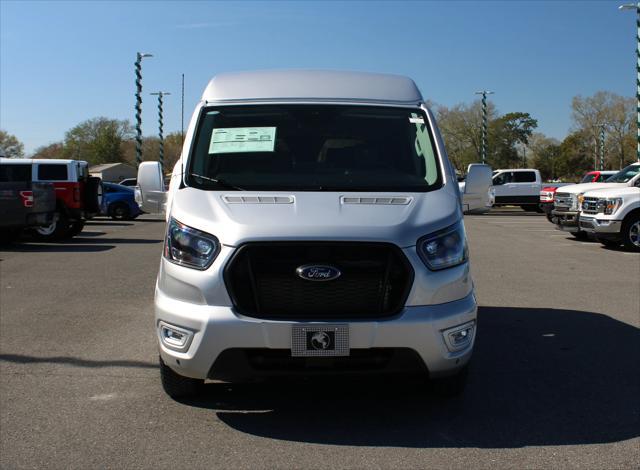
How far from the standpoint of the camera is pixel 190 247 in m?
4.43

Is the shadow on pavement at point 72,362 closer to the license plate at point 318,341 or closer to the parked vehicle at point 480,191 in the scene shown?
the license plate at point 318,341

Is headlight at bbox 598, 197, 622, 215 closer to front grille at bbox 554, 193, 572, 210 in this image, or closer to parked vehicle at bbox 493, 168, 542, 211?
front grille at bbox 554, 193, 572, 210

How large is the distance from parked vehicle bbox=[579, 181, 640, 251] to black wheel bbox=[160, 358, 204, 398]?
13.2 m

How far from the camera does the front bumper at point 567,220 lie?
59.6 ft

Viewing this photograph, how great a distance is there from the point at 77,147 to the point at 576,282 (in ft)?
395

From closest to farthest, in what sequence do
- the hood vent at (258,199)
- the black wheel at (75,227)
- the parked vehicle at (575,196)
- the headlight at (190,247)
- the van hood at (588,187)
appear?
1. the headlight at (190,247)
2. the hood vent at (258,199)
3. the van hood at (588,187)
4. the parked vehicle at (575,196)
5. the black wheel at (75,227)

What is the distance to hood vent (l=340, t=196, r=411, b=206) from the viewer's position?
15.3ft

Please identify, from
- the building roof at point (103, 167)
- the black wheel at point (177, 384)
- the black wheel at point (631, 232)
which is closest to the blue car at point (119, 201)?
the black wheel at point (631, 232)

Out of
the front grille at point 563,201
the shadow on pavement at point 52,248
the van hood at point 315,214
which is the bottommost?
the shadow on pavement at point 52,248

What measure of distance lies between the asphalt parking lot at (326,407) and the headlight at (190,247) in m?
0.98

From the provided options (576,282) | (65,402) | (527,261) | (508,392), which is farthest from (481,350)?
(527,261)

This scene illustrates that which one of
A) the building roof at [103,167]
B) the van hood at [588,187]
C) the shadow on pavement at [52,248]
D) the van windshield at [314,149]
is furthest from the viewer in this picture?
the building roof at [103,167]

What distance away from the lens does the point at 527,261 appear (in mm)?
14078

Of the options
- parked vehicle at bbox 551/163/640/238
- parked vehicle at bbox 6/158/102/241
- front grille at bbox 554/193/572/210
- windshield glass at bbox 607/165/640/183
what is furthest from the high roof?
parked vehicle at bbox 6/158/102/241
